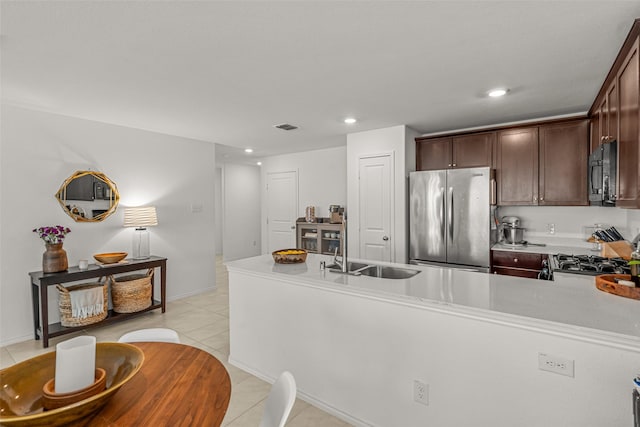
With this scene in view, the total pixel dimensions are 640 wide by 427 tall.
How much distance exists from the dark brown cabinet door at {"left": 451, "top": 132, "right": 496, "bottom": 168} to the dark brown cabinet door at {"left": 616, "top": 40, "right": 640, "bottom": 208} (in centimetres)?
168

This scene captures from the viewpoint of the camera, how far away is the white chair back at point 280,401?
1014 mm

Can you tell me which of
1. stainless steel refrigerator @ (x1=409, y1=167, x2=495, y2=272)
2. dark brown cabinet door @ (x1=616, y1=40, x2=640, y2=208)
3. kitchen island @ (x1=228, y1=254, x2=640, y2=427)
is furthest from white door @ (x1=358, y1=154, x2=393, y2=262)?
dark brown cabinet door @ (x1=616, y1=40, x2=640, y2=208)

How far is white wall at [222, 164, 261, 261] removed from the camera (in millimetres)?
7391

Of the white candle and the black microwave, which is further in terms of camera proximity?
the black microwave

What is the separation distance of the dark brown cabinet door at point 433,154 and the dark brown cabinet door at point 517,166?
59cm

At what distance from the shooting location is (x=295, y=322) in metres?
2.30

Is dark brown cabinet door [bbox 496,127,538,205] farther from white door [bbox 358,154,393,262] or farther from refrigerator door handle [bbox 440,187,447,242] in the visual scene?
white door [bbox 358,154,393,262]

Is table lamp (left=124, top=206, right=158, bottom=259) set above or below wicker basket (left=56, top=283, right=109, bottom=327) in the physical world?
above

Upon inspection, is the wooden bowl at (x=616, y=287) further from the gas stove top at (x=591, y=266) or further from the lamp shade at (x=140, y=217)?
the lamp shade at (x=140, y=217)

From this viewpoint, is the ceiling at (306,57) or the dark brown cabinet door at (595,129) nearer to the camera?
the ceiling at (306,57)

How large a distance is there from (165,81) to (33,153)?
6.52ft

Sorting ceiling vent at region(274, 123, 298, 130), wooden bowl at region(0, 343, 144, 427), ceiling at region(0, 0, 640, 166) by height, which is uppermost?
ceiling vent at region(274, 123, 298, 130)

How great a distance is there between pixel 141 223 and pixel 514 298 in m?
3.96

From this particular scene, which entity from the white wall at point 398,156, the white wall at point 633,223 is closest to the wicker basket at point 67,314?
the white wall at point 398,156
